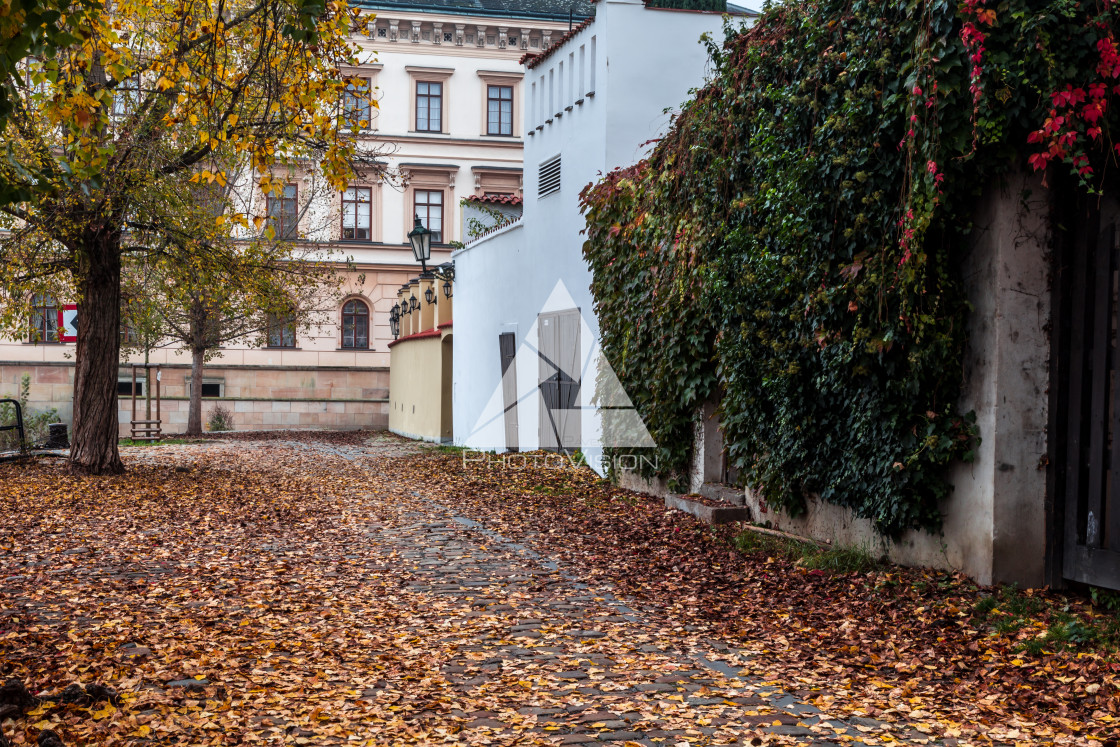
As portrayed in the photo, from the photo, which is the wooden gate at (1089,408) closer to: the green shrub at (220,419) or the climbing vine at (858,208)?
the climbing vine at (858,208)

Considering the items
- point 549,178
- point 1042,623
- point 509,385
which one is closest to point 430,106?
point 509,385

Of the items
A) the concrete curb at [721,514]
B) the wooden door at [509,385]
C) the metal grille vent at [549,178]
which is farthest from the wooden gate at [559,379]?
the concrete curb at [721,514]

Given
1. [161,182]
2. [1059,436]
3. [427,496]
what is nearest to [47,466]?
[161,182]

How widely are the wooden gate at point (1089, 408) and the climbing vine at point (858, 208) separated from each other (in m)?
0.46

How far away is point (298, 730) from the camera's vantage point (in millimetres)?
4035

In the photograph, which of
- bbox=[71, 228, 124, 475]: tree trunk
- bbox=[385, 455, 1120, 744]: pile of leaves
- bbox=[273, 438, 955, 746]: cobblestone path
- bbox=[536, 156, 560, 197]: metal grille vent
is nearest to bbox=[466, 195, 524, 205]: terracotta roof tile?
bbox=[536, 156, 560, 197]: metal grille vent

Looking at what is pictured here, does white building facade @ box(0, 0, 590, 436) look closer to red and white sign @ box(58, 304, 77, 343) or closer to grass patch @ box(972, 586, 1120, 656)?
red and white sign @ box(58, 304, 77, 343)

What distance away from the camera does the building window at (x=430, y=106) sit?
39844 mm

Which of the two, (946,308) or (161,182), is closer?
(946,308)

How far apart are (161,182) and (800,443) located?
8815mm

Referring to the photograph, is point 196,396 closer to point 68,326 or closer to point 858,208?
point 68,326

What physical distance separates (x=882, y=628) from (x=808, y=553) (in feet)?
5.84

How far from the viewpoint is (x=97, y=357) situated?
13328mm

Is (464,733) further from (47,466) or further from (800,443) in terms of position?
(47,466)
